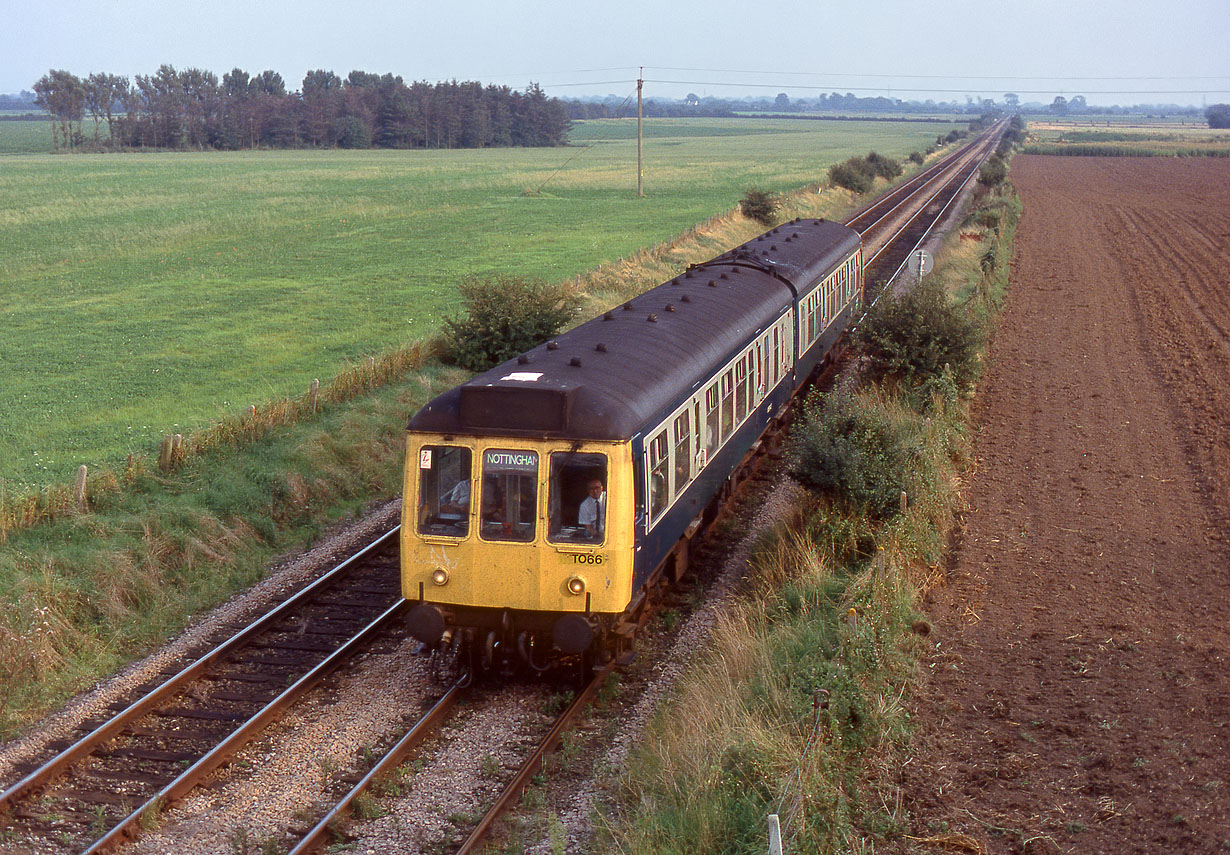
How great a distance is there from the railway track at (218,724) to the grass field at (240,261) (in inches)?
199

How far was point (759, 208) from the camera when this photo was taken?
156 ft

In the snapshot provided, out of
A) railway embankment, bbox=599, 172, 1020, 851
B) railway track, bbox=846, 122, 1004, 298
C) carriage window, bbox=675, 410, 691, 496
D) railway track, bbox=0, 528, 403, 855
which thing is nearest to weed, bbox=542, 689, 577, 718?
railway embankment, bbox=599, 172, 1020, 851

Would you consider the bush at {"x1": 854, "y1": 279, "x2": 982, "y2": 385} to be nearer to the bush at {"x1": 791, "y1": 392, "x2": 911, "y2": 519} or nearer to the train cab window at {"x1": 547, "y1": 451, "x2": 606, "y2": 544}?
the bush at {"x1": 791, "y1": 392, "x2": 911, "y2": 519}

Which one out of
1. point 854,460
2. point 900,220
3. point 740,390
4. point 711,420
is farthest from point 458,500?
point 900,220

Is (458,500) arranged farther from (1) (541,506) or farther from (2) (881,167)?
(2) (881,167)

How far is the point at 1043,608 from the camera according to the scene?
11859mm

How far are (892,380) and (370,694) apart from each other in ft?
40.4

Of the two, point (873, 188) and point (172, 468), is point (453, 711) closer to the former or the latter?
point (172, 468)

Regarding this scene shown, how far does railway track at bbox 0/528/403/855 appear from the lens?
8.37m

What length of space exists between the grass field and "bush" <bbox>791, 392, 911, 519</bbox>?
31.9ft

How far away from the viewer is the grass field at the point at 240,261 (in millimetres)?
21047

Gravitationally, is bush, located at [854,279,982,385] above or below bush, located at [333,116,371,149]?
below

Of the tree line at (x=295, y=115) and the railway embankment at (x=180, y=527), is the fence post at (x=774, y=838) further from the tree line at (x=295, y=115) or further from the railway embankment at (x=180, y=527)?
the tree line at (x=295, y=115)

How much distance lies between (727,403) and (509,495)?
464 centimetres
